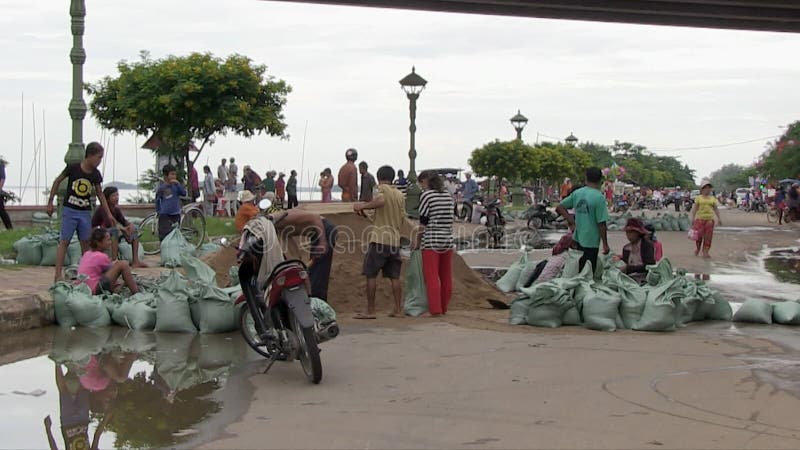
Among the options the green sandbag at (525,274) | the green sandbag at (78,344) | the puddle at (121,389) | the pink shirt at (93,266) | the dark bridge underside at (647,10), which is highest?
the dark bridge underside at (647,10)

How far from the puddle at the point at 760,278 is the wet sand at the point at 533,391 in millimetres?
3170

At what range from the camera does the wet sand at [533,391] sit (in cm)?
521

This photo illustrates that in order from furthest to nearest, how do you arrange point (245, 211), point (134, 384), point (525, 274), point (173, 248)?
point (173, 248), point (525, 274), point (245, 211), point (134, 384)

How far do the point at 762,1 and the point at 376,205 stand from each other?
28.6ft

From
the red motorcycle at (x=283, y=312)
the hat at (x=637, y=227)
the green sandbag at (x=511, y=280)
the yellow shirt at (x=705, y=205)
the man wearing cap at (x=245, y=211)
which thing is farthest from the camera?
the yellow shirt at (x=705, y=205)

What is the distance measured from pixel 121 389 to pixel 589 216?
17.5ft

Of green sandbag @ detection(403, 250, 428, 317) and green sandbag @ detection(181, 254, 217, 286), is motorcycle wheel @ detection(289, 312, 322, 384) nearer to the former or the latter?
green sandbag @ detection(181, 254, 217, 286)

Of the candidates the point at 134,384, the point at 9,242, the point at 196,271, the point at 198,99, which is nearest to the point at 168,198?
the point at 9,242

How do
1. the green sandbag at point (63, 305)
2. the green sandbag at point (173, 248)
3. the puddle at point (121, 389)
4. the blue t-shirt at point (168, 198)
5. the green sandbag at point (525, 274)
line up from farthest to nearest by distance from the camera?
the blue t-shirt at point (168, 198) < the green sandbag at point (173, 248) < the green sandbag at point (525, 274) < the green sandbag at point (63, 305) < the puddle at point (121, 389)

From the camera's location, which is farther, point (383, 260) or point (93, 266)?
point (383, 260)

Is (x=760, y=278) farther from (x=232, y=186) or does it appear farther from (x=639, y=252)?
(x=232, y=186)

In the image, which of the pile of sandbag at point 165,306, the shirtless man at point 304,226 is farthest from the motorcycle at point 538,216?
the shirtless man at point 304,226

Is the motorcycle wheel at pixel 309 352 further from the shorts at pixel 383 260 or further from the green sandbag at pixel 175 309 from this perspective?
the shorts at pixel 383 260

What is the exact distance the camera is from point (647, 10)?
1633 cm
